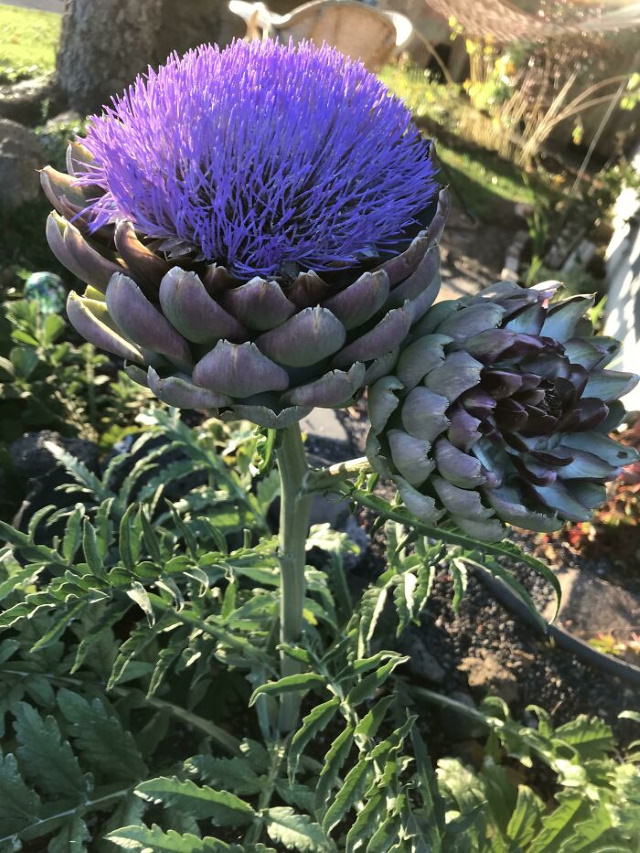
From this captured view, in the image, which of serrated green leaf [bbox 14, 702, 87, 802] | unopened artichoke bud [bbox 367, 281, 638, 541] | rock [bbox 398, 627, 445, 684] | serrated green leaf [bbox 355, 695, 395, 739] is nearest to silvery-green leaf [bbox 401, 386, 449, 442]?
unopened artichoke bud [bbox 367, 281, 638, 541]

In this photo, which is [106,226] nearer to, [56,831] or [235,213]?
[235,213]

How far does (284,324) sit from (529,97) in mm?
3758

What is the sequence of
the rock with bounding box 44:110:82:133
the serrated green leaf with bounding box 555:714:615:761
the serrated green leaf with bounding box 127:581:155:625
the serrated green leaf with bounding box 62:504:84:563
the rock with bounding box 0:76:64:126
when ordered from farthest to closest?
the rock with bounding box 44:110:82:133, the rock with bounding box 0:76:64:126, the serrated green leaf with bounding box 555:714:615:761, the serrated green leaf with bounding box 62:504:84:563, the serrated green leaf with bounding box 127:581:155:625

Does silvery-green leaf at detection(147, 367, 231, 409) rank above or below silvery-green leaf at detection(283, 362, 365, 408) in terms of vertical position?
below

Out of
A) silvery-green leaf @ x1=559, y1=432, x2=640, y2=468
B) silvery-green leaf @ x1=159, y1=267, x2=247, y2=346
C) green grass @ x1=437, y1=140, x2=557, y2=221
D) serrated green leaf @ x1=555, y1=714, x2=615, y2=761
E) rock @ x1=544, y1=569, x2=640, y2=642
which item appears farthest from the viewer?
green grass @ x1=437, y1=140, x2=557, y2=221

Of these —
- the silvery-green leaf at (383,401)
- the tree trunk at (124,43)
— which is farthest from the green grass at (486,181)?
the silvery-green leaf at (383,401)

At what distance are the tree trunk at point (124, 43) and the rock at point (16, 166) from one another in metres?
0.19

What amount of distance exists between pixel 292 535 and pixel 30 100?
1.72 metres

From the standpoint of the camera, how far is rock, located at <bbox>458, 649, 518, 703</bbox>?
1.17 metres

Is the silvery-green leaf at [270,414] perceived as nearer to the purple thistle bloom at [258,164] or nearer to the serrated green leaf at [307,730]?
the purple thistle bloom at [258,164]

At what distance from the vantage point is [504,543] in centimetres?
65

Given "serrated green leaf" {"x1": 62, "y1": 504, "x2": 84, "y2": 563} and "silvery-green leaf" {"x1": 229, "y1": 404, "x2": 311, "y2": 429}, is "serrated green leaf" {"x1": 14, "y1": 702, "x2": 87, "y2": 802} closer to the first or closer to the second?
"serrated green leaf" {"x1": 62, "y1": 504, "x2": 84, "y2": 563}

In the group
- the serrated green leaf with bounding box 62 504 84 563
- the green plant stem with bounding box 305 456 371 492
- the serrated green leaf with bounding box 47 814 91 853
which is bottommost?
the serrated green leaf with bounding box 47 814 91 853

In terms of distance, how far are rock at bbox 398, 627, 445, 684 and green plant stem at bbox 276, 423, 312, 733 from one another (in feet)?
0.96
